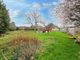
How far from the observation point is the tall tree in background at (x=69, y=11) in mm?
18875

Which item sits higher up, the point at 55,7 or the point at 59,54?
the point at 55,7

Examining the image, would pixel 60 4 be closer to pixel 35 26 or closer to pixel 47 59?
pixel 47 59

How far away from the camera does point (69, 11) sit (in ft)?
63.7

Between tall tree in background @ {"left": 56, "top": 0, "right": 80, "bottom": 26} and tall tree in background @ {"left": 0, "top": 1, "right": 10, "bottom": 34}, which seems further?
tall tree in background @ {"left": 0, "top": 1, "right": 10, "bottom": 34}

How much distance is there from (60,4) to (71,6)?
78.5 inches

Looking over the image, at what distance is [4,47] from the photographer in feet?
105

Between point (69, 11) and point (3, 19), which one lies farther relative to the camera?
point (3, 19)

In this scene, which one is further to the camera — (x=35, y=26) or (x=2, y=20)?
→ (x=35, y=26)

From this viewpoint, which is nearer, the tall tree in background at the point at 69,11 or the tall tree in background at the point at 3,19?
the tall tree in background at the point at 69,11

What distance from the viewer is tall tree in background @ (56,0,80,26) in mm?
18875

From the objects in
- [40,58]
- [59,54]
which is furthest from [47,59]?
[59,54]

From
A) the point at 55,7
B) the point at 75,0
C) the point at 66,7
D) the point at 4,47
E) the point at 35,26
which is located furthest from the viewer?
the point at 35,26

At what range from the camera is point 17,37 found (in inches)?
1319

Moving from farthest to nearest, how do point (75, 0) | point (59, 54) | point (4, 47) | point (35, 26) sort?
point (35, 26) < point (4, 47) < point (59, 54) < point (75, 0)
